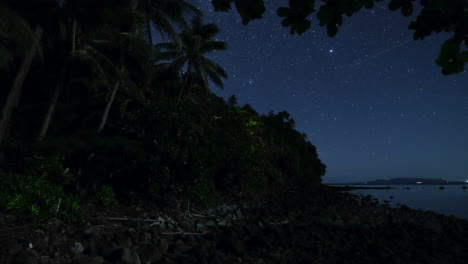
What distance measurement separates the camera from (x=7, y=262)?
3.23m

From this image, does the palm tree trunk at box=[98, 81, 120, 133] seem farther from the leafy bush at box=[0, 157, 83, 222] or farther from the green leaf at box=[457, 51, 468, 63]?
the green leaf at box=[457, 51, 468, 63]

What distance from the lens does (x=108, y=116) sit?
11.7m

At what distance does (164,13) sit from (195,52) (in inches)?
232

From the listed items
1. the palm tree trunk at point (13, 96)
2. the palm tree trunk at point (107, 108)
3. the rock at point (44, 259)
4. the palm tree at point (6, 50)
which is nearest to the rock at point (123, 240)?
the rock at point (44, 259)

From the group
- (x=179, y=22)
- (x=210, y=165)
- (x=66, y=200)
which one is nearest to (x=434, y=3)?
(x=66, y=200)

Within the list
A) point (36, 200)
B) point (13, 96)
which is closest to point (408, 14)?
point (36, 200)

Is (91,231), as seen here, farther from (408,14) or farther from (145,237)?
→ (408,14)

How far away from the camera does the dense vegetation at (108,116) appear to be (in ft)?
24.6

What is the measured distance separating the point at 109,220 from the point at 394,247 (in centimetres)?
567

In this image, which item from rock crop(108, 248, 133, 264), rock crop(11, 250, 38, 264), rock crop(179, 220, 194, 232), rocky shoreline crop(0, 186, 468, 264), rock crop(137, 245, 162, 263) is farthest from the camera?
rock crop(179, 220, 194, 232)

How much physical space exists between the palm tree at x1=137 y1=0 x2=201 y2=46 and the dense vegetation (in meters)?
0.06

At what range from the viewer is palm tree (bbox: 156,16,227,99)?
2303cm

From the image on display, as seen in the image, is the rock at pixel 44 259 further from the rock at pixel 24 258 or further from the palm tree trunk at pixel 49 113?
the palm tree trunk at pixel 49 113

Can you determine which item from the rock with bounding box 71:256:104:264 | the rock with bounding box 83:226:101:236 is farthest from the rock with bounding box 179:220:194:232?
the rock with bounding box 71:256:104:264
